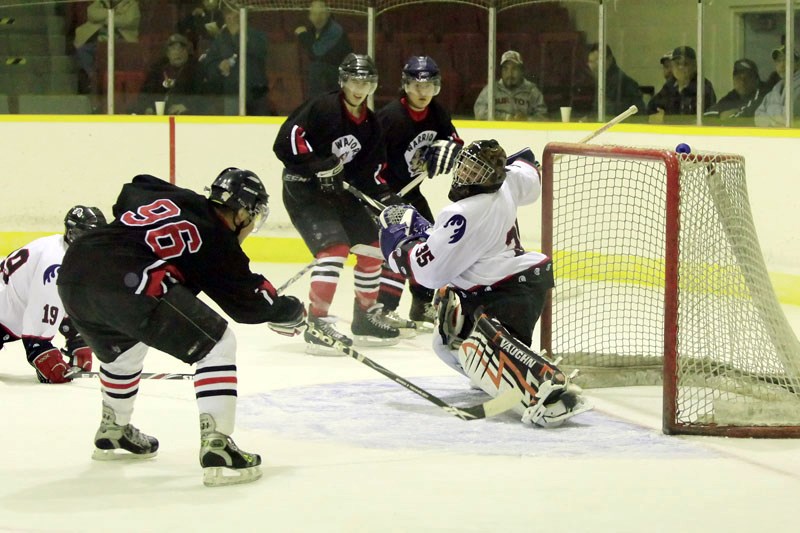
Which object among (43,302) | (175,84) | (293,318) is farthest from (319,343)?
(175,84)

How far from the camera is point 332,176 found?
561 cm

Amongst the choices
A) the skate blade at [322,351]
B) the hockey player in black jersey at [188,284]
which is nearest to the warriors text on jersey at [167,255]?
the hockey player in black jersey at [188,284]

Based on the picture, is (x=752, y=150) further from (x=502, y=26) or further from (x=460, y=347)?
(x=460, y=347)

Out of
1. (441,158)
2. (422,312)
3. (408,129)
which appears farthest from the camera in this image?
(422,312)

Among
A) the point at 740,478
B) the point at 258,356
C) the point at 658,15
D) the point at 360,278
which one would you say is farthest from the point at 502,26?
the point at 740,478

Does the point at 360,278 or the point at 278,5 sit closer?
the point at 360,278

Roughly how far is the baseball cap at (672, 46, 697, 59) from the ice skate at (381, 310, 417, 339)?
2.39 metres

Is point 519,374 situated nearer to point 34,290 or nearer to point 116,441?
point 116,441

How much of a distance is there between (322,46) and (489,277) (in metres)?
4.57

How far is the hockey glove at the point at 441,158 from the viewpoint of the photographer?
16.2 feet

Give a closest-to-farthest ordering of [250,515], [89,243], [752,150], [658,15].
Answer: [250,515] → [89,243] → [752,150] → [658,15]

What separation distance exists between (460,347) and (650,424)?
638 millimetres

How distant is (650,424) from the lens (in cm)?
416

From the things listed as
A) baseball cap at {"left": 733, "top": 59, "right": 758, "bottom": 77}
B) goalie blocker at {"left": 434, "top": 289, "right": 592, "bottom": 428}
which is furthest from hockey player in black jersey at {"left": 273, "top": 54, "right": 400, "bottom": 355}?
baseball cap at {"left": 733, "top": 59, "right": 758, "bottom": 77}
